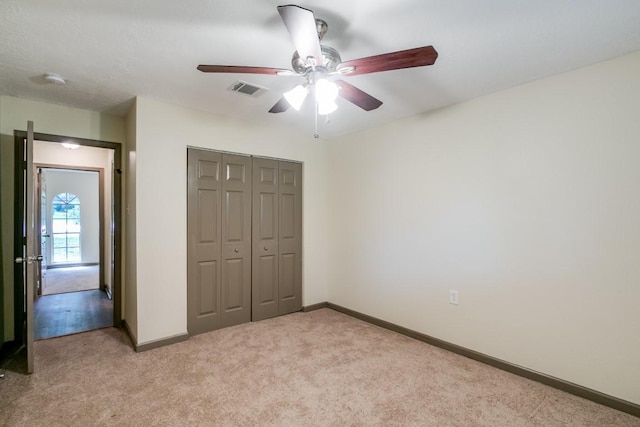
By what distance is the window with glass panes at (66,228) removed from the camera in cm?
769

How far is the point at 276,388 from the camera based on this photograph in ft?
7.27

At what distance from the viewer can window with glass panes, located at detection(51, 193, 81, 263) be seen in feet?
25.2

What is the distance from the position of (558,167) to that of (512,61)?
85cm

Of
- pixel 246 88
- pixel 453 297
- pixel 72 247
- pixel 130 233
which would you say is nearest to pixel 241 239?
pixel 130 233

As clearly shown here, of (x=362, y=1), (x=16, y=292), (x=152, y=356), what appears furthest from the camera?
(x=16, y=292)

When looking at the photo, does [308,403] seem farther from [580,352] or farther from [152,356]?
[580,352]

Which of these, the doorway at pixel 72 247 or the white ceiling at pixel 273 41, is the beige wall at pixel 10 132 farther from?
the doorway at pixel 72 247

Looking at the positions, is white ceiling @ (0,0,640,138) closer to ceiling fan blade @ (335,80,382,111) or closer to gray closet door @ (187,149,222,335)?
ceiling fan blade @ (335,80,382,111)

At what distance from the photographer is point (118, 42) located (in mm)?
1886

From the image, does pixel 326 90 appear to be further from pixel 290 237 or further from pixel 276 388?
pixel 290 237

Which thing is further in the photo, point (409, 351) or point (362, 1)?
point (409, 351)

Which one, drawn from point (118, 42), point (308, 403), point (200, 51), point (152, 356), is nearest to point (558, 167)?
point (308, 403)

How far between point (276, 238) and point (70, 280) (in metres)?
5.12

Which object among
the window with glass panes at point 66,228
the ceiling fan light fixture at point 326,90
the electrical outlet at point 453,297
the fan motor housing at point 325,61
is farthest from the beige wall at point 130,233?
the window with glass panes at point 66,228
